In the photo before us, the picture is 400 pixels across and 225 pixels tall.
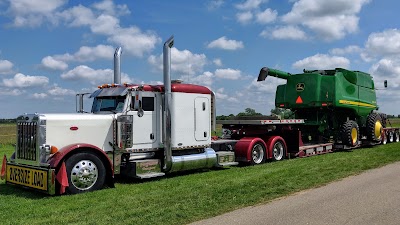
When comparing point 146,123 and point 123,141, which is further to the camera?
point 146,123

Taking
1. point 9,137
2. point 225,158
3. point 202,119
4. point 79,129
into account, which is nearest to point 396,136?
point 225,158

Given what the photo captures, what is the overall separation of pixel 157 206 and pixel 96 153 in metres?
3.07

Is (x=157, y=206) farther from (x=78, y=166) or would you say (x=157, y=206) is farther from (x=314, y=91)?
(x=314, y=91)

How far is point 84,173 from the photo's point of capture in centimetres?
980

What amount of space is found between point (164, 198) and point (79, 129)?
10.5 ft

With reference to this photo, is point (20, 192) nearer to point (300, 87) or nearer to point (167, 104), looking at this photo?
point (167, 104)

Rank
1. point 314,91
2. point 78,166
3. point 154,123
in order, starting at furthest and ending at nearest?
1. point 314,91
2. point 154,123
3. point 78,166

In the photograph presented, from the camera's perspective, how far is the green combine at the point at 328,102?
1875 centimetres

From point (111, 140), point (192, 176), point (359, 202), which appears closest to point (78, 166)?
point (111, 140)

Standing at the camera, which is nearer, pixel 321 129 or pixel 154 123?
pixel 154 123

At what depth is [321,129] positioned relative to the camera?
19.3 metres

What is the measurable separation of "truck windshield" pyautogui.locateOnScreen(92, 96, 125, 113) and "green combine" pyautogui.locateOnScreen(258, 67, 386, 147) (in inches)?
362

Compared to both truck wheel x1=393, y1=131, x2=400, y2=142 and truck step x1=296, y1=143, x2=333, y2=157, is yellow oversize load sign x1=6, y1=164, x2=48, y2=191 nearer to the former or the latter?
truck step x1=296, y1=143, x2=333, y2=157

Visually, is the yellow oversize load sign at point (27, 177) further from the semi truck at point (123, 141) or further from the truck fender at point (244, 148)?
the truck fender at point (244, 148)
